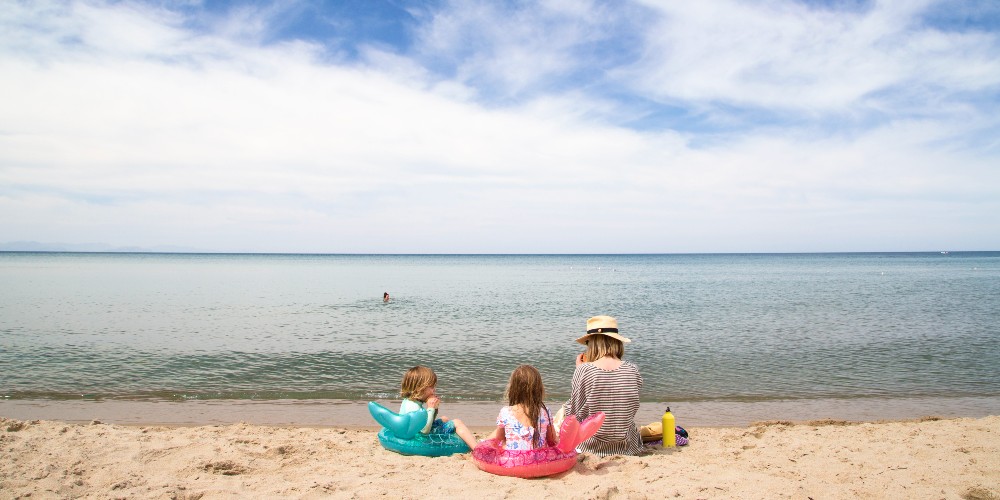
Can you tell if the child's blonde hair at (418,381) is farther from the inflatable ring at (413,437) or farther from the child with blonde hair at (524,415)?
the child with blonde hair at (524,415)

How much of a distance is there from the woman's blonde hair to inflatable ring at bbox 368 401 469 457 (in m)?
2.19

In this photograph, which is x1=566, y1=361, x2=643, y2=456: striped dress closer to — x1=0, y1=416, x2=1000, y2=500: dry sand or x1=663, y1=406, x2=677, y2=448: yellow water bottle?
x1=0, y1=416, x2=1000, y2=500: dry sand

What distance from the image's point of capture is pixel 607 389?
24.1 ft

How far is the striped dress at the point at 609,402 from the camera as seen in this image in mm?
7383

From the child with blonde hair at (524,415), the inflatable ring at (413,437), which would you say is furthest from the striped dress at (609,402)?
the inflatable ring at (413,437)

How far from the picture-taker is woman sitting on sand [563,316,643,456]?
7.39m

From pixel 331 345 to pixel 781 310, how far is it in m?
21.8

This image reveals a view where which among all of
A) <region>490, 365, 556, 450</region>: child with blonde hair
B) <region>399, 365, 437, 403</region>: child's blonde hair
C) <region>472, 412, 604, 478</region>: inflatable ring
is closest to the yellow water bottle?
<region>472, 412, 604, 478</region>: inflatable ring

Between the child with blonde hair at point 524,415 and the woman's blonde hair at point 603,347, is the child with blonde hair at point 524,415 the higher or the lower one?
the lower one

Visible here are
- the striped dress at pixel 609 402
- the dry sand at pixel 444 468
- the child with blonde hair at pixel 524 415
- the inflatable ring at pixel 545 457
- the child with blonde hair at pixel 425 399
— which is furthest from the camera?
the child with blonde hair at pixel 425 399

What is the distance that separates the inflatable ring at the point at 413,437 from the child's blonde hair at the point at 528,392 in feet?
4.38

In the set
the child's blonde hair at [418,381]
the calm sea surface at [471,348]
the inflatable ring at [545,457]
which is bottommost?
the calm sea surface at [471,348]

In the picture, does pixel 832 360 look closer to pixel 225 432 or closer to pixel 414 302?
pixel 225 432

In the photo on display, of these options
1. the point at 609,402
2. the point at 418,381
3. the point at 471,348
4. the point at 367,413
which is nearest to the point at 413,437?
the point at 418,381
